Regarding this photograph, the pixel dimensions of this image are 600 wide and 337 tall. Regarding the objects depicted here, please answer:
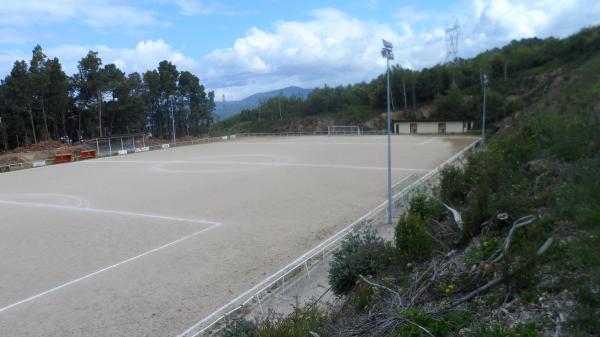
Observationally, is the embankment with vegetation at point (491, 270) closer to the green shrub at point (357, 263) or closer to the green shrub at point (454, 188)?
the green shrub at point (357, 263)

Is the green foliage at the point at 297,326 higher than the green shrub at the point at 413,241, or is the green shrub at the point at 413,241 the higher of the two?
the green shrub at the point at 413,241

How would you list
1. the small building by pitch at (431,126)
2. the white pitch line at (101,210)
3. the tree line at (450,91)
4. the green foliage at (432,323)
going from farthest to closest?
the tree line at (450,91) < the small building by pitch at (431,126) < the white pitch line at (101,210) < the green foliage at (432,323)

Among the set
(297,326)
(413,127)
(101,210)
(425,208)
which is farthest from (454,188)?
(413,127)

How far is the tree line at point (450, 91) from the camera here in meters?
70.8

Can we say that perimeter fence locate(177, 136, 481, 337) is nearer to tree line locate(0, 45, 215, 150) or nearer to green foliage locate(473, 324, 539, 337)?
green foliage locate(473, 324, 539, 337)

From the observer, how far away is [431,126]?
68.6 meters

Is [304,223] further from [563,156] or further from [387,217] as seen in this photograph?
[563,156]

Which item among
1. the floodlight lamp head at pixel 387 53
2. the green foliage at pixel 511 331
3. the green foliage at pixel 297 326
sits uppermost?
the floodlight lamp head at pixel 387 53

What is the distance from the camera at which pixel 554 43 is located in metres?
80.7

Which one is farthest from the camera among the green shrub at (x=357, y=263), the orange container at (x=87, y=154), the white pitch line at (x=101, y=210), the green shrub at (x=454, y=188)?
the orange container at (x=87, y=154)

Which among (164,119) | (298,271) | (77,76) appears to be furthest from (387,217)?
(164,119)

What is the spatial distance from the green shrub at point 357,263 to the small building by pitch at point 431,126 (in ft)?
196

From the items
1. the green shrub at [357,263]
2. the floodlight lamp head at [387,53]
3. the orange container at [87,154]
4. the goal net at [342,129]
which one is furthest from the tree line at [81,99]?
the green shrub at [357,263]

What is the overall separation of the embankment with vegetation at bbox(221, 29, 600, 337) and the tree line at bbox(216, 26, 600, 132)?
60327 mm
